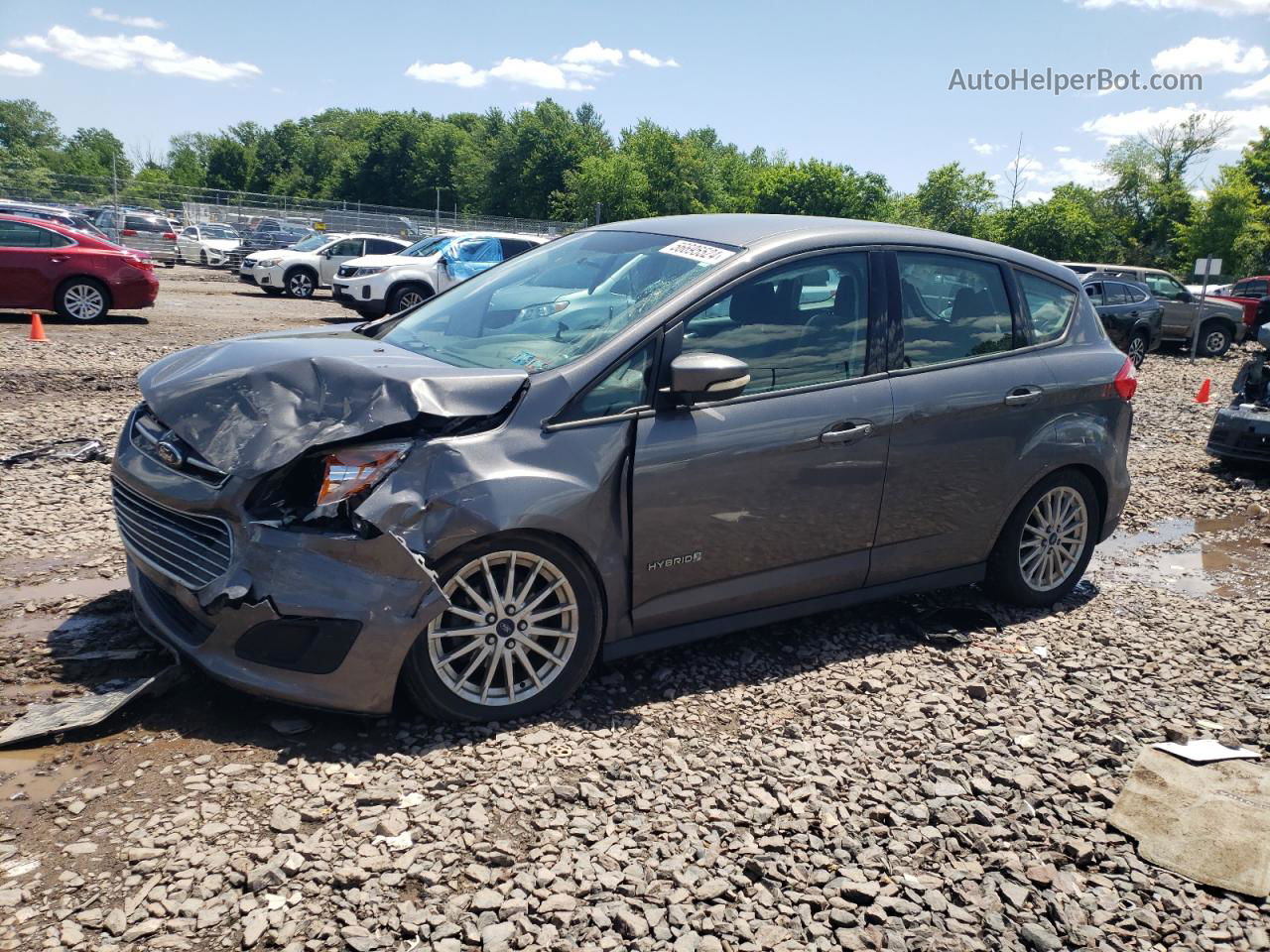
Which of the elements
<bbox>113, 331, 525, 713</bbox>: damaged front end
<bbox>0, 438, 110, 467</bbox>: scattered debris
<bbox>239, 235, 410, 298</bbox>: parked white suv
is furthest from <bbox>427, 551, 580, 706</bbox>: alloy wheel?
<bbox>239, 235, 410, 298</bbox>: parked white suv

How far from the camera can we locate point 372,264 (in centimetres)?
2034

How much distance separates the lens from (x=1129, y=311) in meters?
20.1

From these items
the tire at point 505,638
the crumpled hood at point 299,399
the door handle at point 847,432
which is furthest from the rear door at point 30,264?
the door handle at point 847,432

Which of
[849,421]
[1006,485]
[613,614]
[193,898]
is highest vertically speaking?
[849,421]

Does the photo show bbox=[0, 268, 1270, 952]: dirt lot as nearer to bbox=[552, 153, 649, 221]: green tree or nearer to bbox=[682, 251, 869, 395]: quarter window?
bbox=[682, 251, 869, 395]: quarter window

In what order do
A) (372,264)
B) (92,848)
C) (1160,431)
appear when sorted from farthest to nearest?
(372,264) < (1160,431) < (92,848)

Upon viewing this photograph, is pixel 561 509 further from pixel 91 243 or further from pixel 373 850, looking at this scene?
pixel 91 243

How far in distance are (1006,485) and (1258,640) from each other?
1567 mm

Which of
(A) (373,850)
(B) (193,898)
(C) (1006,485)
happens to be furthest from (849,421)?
(B) (193,898)

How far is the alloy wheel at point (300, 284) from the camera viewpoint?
24.4 metres

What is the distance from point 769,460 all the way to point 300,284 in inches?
891

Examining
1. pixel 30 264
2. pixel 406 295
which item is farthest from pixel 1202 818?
pixel 406 295

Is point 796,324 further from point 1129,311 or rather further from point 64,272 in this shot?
point 1129,311

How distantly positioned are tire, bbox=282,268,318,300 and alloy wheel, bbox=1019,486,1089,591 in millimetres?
22206
